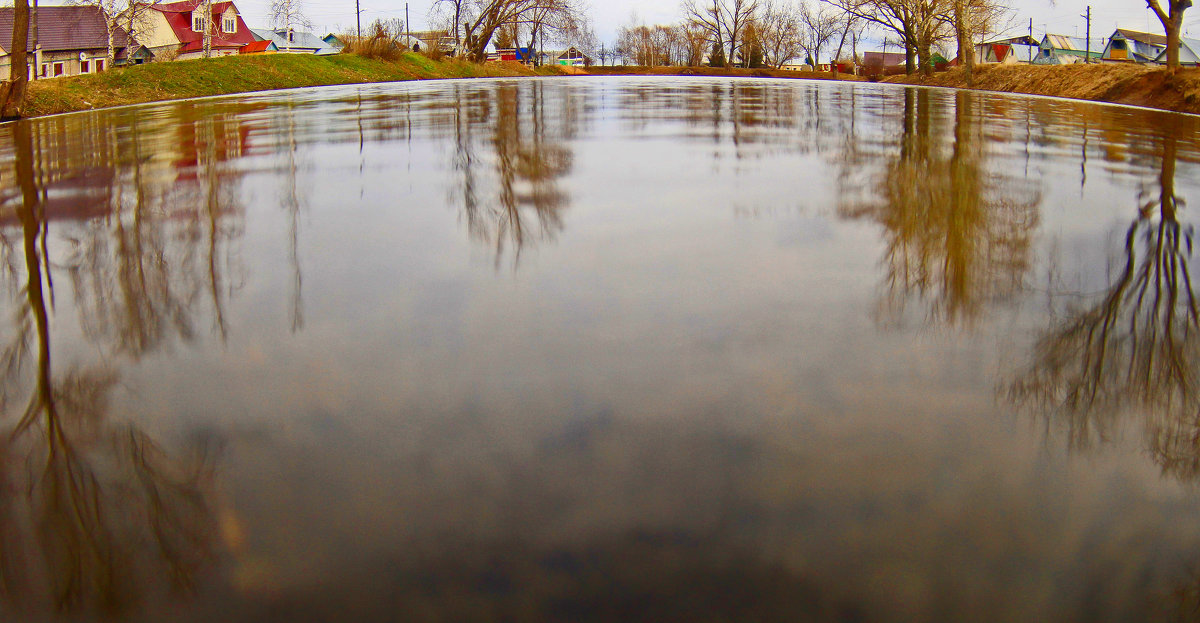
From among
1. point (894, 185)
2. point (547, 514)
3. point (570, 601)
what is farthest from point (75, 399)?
point (894, 185)

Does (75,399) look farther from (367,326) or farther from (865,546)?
(865,546)

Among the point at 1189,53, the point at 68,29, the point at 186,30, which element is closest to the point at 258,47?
the point at 186,30

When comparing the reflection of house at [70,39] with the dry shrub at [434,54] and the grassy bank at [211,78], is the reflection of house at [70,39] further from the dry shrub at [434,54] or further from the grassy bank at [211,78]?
the grassy bank at [211,78]

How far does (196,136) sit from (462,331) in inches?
449

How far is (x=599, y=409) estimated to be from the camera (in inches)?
148

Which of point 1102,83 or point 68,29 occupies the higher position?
point 68,29

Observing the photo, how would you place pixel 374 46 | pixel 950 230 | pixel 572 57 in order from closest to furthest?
pixel 950 230, pixel 374 46, pixel 572 57

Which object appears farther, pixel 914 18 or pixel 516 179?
pixel 914 18

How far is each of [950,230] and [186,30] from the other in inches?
3884

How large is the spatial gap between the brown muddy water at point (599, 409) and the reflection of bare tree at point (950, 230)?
49 millimetres

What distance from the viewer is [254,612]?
250 centimetres

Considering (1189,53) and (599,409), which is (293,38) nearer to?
(1189,53)

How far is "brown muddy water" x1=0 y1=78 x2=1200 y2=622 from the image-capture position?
2652mm

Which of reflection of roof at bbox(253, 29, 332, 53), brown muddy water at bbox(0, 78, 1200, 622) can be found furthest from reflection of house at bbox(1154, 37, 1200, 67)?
brown muddy water at bbox(0, 78, 1200, 622)
